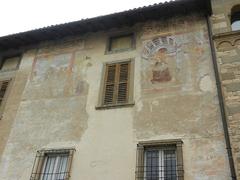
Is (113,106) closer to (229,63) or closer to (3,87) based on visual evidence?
(229,63)

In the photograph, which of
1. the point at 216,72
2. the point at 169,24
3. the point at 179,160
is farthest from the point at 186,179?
the point at 169,24

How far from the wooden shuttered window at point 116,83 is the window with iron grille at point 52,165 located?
1.83m

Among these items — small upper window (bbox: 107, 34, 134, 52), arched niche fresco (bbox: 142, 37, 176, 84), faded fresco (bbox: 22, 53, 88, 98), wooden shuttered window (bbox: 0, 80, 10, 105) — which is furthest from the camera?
wooden shuttered window (bbox: 0, 80, 10, 105)

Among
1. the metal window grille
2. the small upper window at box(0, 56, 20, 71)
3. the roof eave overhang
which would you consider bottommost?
the metal window grille

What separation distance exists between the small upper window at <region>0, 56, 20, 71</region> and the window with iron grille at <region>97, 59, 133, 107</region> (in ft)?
11.9

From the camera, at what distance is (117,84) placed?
31.0 feet

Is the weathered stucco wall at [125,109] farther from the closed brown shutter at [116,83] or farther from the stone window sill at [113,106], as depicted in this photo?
the closed brown shutter at [116,83]

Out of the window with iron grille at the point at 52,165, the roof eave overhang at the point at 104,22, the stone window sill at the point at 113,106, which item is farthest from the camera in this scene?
the roof eave overhang at the point at 104,22

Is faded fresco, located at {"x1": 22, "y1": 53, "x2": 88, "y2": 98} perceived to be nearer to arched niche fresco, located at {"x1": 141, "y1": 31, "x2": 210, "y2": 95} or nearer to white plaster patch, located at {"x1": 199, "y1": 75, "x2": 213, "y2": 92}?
arched niche fresco, located at {"x1": 141, "y1": 31, "x2": 210, "y2": 95}

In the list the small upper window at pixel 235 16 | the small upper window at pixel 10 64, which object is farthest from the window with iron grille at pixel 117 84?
the small upper window at pixel 10 64

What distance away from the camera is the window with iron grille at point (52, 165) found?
8211 mm

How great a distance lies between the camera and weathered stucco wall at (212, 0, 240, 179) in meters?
7.15

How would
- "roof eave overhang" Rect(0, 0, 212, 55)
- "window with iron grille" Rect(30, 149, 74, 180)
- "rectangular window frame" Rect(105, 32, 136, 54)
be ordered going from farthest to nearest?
"rectangular window frame" Rect(105, 32, 136, 54) → "roof eave overhang" Rect(0, 0, 212, 55) → "window with iron grille" Rect(30, 149, 74, 180)

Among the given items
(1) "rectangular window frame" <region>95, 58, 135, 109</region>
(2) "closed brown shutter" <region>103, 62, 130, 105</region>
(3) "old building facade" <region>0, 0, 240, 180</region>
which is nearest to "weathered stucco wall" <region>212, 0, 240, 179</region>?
(3) "old building facade" <region>0, 0, 240, 180</region>
